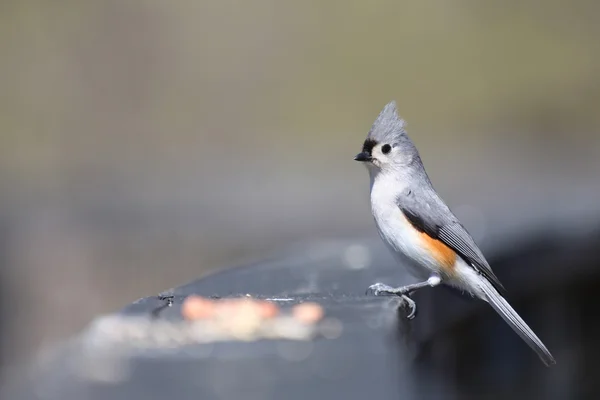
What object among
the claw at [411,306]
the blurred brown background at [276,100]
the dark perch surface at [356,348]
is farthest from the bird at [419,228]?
the blurred brown background at [276,100]

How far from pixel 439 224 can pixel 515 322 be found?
0.58 metres

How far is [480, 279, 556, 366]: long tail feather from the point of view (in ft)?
12.7

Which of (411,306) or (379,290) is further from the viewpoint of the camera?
(379,290)

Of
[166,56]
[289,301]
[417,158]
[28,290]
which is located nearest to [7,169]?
[166,56]

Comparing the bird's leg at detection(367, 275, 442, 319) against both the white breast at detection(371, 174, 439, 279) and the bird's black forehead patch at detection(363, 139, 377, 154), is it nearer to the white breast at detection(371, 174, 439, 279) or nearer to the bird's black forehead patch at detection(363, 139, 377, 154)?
the white breast at detection(371, 174, 439, 279)

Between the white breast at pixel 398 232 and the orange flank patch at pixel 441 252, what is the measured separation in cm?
3

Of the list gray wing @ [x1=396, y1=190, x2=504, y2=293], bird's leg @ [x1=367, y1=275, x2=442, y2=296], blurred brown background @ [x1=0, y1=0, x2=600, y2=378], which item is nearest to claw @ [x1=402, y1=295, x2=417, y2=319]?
bird's leg @ [x1=367, y1=275, x2=442, y2=296]

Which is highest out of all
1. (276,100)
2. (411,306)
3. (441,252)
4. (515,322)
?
(276,100)

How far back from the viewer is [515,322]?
13.1 feet

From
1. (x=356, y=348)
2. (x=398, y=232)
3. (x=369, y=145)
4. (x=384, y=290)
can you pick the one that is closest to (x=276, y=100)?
(x=369, y=145)

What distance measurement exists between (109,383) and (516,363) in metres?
3.13

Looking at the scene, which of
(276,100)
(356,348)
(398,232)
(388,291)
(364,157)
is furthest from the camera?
(276,100)

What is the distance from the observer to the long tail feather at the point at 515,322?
12.7 feet

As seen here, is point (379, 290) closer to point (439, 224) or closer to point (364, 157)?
point (439, 224)
